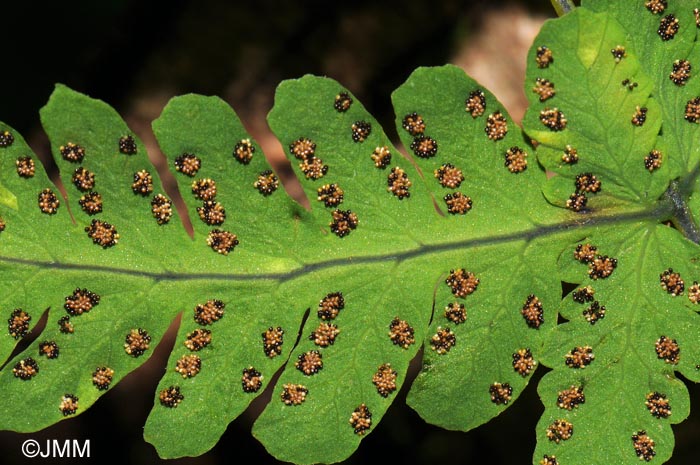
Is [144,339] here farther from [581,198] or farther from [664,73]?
[664,73]

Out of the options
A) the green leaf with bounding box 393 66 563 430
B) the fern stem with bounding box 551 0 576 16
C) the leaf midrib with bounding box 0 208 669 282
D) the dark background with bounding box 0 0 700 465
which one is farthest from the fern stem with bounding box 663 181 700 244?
the dark background with bounding box 0 0 700 465

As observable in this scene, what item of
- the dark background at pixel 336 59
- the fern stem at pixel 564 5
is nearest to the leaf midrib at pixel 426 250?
the fern stem at pixel 564 5

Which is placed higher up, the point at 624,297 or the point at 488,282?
the point at 624,297

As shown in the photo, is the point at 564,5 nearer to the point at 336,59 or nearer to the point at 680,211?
the point at 680,211

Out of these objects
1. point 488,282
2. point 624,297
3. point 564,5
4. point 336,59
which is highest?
point 564,5

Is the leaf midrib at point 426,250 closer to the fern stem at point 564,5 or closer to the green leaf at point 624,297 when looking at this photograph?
the green leaf at point 624,297

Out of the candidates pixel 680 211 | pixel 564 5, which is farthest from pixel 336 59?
pixel 680 211

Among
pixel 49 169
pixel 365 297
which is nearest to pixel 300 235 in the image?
pixel 365 297
